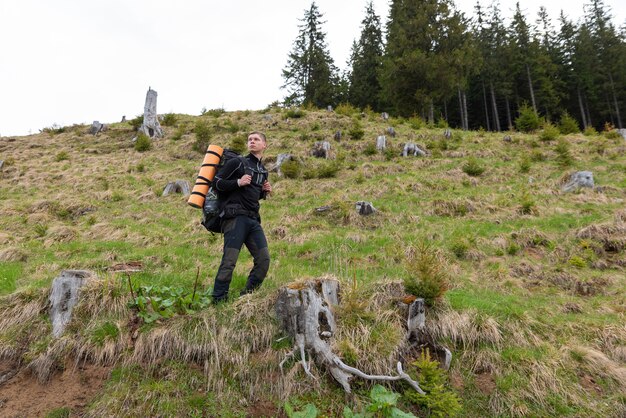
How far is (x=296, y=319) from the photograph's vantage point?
4.23 meters

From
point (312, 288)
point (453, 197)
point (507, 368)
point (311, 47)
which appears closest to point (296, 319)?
point (312, 288)

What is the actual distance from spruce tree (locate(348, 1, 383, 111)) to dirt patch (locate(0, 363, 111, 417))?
33801 mm

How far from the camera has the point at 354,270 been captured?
19.8 ft

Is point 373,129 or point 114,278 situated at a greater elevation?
point 373,129

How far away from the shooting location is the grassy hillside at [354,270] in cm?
401

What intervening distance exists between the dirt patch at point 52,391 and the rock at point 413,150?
14908 mm

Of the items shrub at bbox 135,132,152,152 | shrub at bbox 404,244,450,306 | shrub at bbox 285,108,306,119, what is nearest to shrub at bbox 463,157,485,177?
shrub at bbox 404,244,450,306

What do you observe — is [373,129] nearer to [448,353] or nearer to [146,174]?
[146,174]

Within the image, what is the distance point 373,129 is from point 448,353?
54.4 feet

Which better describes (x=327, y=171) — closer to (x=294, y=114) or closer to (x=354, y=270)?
(x=354, y=270)

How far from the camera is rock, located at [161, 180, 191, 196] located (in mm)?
13288

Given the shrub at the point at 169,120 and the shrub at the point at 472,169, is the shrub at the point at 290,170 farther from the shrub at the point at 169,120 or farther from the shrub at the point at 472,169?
the shrub at the point at 169,120

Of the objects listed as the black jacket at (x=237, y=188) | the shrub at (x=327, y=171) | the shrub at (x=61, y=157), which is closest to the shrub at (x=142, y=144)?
the shrub at (x=61, y=157)

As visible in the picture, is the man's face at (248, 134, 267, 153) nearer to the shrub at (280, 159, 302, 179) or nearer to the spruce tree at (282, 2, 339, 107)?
the shrub at (280, 159, 302, 179)
